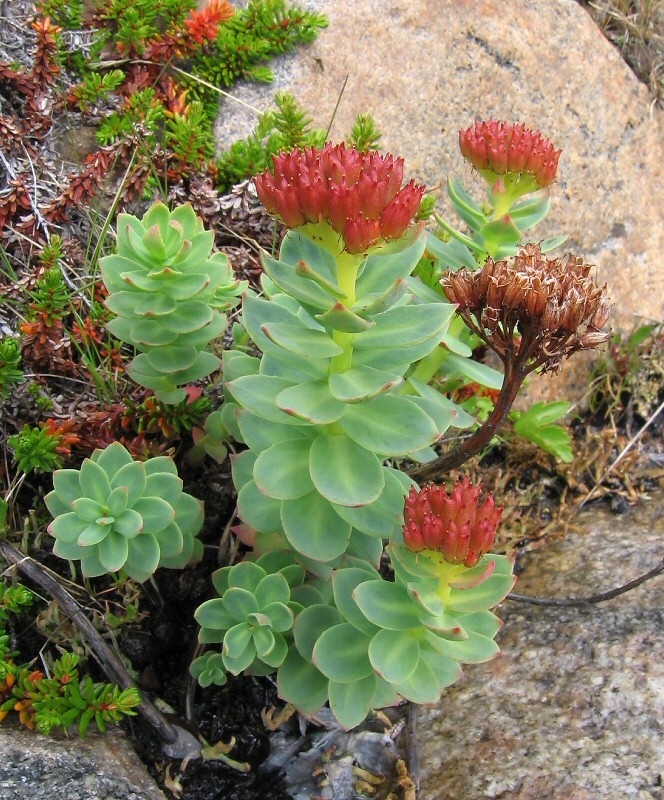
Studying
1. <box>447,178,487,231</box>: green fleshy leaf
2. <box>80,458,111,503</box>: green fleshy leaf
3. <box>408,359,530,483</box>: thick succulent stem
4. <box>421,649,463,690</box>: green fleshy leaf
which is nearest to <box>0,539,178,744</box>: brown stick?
<box>80,458,111,503</box>: green fleshy leaf

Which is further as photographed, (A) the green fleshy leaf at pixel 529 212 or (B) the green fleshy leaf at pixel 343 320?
(A) the green fleshy leaf at pixel 529 212

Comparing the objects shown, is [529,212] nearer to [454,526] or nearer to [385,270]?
[385,270]

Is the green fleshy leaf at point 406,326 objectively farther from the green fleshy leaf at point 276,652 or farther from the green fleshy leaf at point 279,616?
the green fleshy leaf at point 276,652

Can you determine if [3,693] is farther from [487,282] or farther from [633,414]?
[633,414]

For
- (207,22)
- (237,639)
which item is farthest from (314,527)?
(207,22)

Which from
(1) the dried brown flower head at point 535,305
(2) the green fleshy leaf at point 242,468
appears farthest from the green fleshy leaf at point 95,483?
(1) the dried brown flower head at point 535,305
